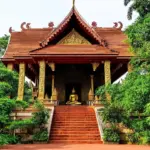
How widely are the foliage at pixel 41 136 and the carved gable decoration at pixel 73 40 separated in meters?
7.39

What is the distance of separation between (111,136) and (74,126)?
1.78 meters

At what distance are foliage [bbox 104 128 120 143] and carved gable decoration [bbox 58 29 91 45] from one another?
750 centimetres

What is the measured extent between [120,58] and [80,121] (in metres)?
6.06

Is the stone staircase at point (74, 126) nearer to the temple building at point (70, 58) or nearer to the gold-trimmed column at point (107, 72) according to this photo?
the temple building at point (70, 58)

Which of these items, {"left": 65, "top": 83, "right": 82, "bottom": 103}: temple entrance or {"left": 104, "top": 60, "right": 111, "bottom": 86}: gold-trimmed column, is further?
{"left": 65, "top": 83, "right": 82, "bottom": 103}: temple entrance

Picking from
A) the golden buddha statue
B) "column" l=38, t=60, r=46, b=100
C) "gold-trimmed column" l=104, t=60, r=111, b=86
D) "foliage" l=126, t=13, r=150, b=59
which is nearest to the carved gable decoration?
"gold-trimmed column" l=104, t=60, r=111, b=86

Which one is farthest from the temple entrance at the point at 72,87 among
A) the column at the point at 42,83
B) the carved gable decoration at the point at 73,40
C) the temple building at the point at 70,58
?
the column at the point at 42,83

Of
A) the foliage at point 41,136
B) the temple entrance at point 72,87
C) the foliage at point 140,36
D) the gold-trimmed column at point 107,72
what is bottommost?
the foliage at point 41,136

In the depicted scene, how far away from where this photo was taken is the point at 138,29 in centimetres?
1084

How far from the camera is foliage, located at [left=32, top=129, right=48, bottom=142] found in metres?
10.1

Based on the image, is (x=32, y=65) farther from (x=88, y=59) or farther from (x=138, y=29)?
(x=138, y=29)

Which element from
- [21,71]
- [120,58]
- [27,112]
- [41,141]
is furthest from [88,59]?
[41,141]

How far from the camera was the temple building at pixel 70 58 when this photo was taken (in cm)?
1478

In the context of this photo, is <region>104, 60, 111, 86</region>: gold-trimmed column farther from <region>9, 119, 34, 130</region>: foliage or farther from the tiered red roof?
<region>9, 119, 34, 130</region>: foliage
